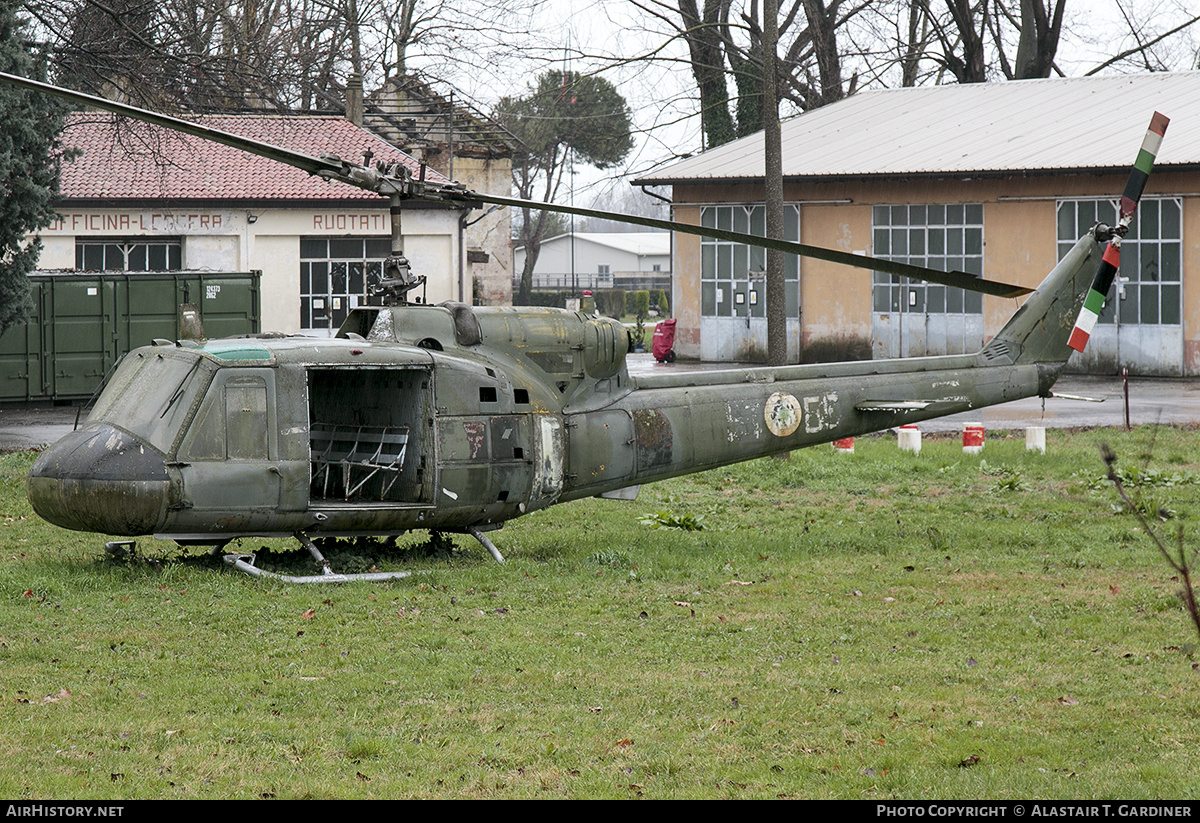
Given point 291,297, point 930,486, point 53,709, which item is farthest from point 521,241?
point 53,709

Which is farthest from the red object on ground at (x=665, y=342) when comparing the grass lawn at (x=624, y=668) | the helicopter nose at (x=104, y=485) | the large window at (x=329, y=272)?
the helicopter nose at (x=104, y=485)

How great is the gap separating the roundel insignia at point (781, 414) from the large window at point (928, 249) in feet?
66.3

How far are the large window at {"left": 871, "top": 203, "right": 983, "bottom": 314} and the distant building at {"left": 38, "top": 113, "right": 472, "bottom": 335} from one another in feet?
38.5

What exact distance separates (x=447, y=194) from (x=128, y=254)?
28879 mm

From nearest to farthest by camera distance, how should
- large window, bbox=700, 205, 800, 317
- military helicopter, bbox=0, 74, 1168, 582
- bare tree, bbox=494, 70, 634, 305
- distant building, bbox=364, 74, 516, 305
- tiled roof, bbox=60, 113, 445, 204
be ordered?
military helicopter, bbox=0, 74, 1168, 582 → large window, bbox=700, 205, 800, 317 → tiled roof, bbox=60, 113, 445, 204 → distant building, bbox=364, 74, 516, 305 → bare tree, bbox=494, 70, 634, 305

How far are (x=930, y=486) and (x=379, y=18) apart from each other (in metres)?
34.5

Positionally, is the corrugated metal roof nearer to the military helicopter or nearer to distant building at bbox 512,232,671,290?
the military helicopter

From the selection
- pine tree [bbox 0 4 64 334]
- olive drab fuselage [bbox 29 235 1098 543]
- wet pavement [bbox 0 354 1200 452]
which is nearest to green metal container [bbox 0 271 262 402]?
wet pavement [bbox 0 354 1200 452]

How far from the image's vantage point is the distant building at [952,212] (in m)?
29.2

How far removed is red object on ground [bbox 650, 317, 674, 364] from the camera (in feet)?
116

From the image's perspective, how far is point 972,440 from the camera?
1788cm

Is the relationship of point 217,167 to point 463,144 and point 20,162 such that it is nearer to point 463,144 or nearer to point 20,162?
point 463,144

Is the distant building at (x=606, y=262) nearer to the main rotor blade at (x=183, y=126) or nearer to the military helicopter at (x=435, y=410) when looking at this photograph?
the military helicopter at (x=435, y=410)

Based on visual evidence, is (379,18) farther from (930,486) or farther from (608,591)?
(608,591)
